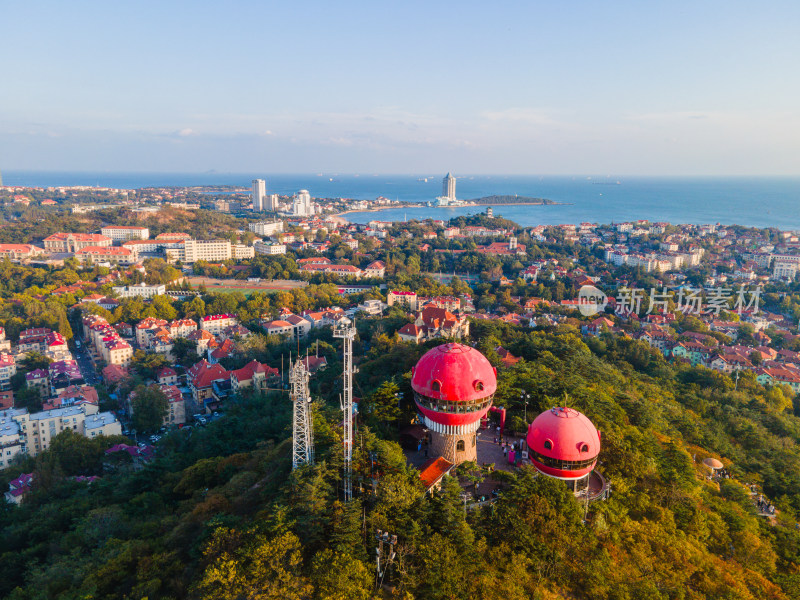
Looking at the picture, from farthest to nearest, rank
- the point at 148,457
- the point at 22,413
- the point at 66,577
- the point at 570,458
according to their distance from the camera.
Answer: the point at 22,413
the point at 148,457
the point at 66,577
the point at 570,458

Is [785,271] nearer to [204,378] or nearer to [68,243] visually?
[204,378]

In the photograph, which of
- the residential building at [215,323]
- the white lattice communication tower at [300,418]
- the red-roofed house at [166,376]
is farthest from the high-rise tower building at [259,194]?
the white lattice communication tower at [300,418]

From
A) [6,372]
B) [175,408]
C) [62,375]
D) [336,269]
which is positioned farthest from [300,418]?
[336,269]

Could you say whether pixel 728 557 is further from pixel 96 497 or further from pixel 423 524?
pixel 96 497

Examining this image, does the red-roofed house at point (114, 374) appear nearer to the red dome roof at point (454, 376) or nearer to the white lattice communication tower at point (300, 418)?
the white lattice communication tower at point (300, 418)

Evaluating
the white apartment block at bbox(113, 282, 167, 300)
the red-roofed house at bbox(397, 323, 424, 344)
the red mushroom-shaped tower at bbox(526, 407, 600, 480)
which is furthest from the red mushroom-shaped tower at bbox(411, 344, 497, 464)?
the white apartment block at bbox(113, 282, 167, 300)

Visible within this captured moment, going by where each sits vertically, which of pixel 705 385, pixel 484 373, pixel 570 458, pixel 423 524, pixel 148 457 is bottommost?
pixel 148 457

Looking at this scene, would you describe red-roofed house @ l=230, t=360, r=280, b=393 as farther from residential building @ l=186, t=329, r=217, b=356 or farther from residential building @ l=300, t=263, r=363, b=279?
residential building @ l=300, t=263, r=363, b=279

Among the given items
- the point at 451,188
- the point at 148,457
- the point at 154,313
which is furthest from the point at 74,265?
the point at 451,188
